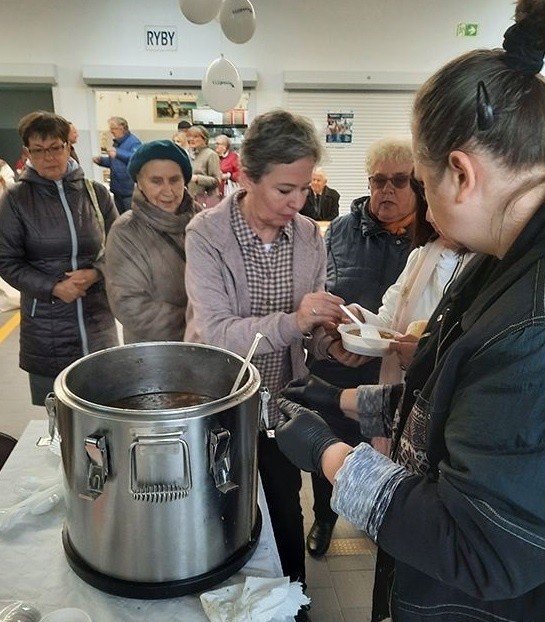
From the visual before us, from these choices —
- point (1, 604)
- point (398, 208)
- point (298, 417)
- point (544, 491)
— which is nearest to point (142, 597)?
point (1, 604)

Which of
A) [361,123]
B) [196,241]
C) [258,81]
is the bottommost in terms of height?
[196,241]

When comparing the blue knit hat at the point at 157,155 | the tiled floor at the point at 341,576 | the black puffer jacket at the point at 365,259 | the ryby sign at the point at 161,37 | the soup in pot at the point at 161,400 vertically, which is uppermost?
the ryby sign at the point at 161,37

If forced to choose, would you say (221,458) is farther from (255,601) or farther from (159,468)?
(255,601)

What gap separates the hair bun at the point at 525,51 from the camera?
62cm

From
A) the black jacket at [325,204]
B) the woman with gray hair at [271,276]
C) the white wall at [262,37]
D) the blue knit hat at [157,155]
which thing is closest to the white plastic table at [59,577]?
the woman with gray hair at [271,276]

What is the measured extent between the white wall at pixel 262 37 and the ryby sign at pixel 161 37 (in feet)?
0.20

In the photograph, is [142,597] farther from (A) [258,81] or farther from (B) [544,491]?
(A) [258,81]

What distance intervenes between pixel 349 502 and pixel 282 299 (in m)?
0.85

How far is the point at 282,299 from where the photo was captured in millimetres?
1489

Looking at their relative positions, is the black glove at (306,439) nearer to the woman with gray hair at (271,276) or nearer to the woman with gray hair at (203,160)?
the woman with gray hair at (271,276)

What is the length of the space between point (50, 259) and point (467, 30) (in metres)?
6.30

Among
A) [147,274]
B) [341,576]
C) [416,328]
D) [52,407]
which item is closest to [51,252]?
[147,274]

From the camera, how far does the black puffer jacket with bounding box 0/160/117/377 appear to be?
→ 198 centimetres

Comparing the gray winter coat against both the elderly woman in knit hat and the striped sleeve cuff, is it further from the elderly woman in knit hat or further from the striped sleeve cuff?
the striped sleeve cuff
